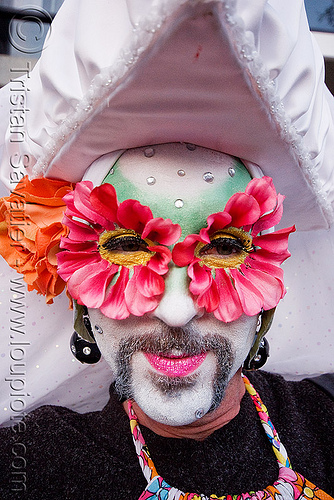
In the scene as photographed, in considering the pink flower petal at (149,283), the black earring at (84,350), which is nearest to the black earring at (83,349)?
the black earring at (84,350)

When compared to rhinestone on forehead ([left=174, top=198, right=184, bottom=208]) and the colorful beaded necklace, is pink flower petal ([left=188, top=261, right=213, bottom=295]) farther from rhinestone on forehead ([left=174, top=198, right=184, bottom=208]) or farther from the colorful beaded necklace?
the colorful beaded necklace

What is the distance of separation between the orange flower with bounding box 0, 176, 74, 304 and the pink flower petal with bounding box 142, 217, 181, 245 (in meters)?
0.28

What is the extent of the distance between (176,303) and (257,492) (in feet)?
1.92

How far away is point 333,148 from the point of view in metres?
1.17

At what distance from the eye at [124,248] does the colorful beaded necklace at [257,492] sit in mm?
496

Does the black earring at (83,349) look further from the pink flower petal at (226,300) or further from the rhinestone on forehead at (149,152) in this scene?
the rhinestone on forehead at (149,152)

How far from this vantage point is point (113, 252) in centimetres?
95

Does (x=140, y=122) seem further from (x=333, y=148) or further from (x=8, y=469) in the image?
(x=8, y=469)

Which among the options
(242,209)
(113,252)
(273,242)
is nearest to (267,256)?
A: (273,242)

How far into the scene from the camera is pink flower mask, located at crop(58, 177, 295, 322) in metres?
0.89

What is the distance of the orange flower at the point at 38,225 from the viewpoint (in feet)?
3.56

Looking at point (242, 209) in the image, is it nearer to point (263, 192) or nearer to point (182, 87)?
point (263, 192)

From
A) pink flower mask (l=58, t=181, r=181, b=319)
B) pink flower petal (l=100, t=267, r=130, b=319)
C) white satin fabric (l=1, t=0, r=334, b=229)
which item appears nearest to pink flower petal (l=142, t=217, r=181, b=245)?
pink flower mask (l=58, t=181, r=181, b=319)

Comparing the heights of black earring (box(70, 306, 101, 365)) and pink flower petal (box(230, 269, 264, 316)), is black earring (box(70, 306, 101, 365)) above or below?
below
